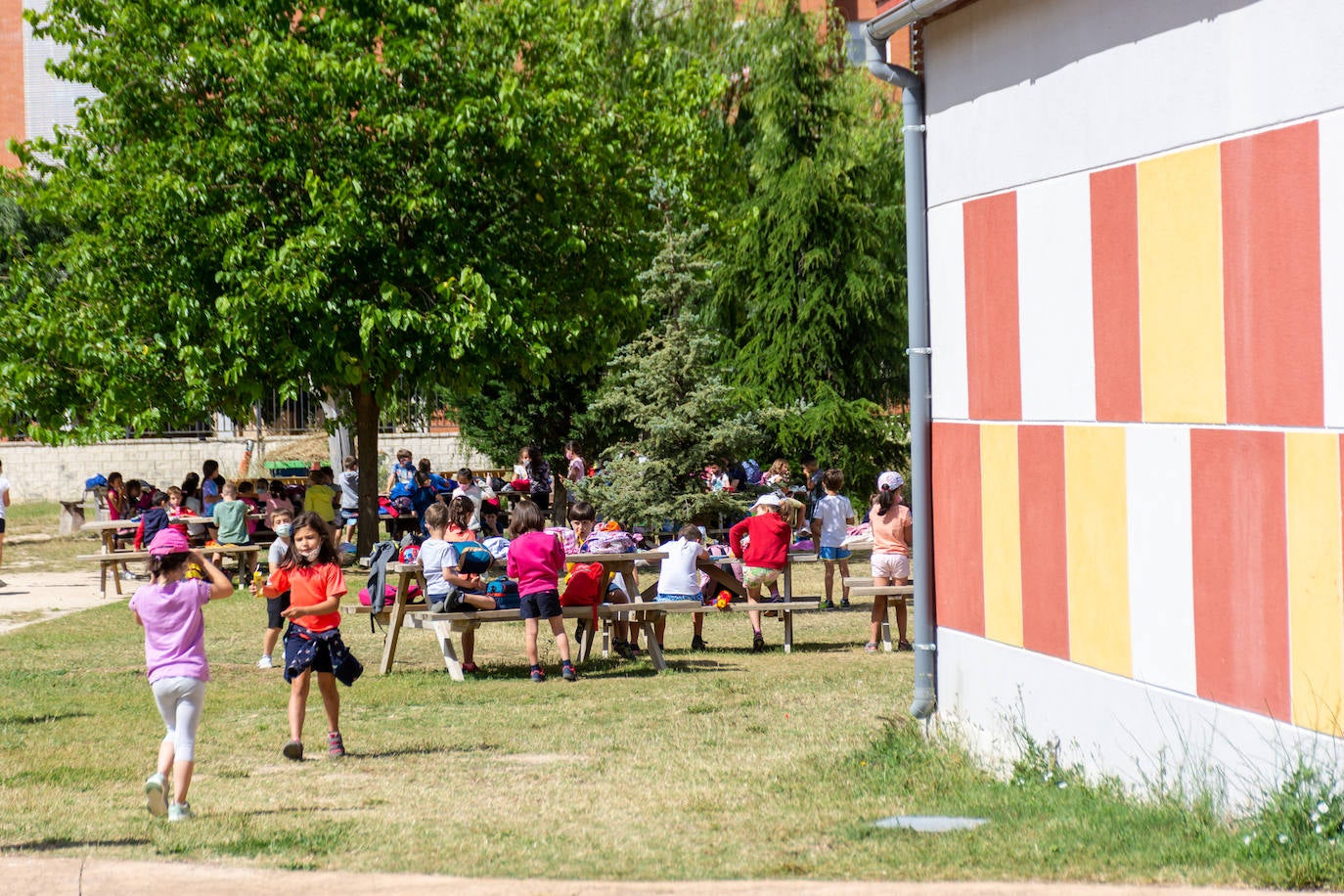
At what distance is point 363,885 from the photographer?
245 inches

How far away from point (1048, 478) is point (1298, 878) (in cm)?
290

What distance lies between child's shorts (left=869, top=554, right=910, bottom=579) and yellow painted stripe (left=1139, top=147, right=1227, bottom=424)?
7.25 metres

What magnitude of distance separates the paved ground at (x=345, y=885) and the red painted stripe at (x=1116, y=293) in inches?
109

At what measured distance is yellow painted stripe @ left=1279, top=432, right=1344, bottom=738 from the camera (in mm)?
6383

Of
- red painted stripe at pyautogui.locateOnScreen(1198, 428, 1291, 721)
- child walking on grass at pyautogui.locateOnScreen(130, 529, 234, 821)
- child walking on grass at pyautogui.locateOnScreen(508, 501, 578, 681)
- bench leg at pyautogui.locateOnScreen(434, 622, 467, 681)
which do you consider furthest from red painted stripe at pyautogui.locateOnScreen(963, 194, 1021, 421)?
bench leg at pyautogui.locateOnScreen(434, 622, 467, 681)

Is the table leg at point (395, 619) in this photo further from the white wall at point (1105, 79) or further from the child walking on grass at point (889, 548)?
the white wall at point (1105, 79)

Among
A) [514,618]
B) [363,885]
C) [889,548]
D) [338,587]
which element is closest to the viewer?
[363,885]

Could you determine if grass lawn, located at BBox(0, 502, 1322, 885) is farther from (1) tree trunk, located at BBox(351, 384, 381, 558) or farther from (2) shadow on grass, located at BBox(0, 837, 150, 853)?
(1) tree trunk, located at BBox(351, 384, 381, 558)

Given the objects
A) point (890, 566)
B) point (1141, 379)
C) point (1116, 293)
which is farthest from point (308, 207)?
point (1141, 379)

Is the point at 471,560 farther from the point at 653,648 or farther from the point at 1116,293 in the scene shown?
the point at 1116,293

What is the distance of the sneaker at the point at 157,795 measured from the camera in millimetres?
7480

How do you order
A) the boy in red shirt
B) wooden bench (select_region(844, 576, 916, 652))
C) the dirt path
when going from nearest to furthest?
wooden bench (select_region(844, 576, 916, 652)) → the boy in red shirt → the dirt path

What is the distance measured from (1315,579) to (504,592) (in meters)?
8.15

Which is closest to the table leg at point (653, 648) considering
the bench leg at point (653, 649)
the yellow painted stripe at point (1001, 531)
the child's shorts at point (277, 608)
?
the bench leg at point (653, 649)
